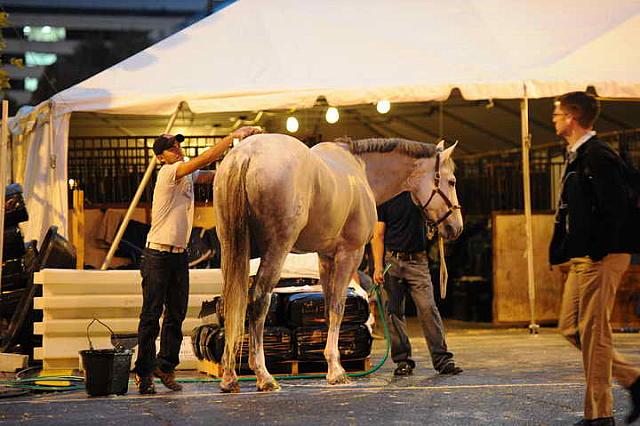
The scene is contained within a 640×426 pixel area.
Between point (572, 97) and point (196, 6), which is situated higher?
point (196, 6)

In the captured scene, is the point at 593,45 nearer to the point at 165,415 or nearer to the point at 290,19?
the point at 290,19

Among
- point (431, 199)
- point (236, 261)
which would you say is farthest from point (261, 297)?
point (431, 199)

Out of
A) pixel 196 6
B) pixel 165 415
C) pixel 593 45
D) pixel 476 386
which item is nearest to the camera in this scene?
pixel 165 415

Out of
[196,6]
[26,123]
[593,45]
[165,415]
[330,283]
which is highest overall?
[196,6]

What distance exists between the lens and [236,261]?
283 inches

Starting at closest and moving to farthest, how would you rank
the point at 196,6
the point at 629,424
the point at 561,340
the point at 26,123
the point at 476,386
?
1. the point at 629,424
2. the point at 476,386
3. the point at 561,340
4. the point at 26,123
5. the point at 196,6

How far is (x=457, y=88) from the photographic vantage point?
482 inches

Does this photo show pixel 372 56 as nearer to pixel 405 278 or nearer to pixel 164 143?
pixel 405 278

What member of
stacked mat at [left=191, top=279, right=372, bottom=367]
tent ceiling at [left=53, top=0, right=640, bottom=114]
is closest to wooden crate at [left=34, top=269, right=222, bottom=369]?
stacked mat at [left=191, top=279, right=372, bottom=367]

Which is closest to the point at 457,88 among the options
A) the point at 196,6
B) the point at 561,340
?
the point at 561,340

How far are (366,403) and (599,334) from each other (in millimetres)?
1790

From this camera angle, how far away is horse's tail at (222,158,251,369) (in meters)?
7.08

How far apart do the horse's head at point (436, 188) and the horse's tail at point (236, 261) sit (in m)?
2.11

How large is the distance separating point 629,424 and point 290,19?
29.3 ft
